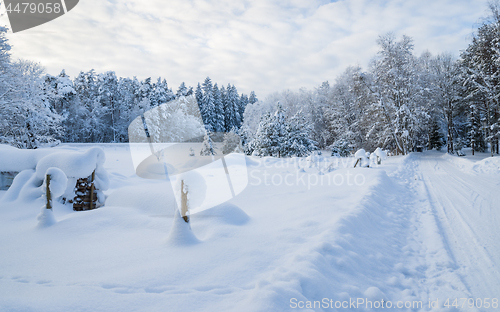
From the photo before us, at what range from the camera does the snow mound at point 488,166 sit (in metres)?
11.6

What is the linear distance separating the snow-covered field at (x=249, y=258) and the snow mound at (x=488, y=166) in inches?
325

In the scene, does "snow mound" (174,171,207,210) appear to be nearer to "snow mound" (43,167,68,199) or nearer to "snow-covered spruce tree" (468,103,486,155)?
"snow mound" (43,167,68,199)

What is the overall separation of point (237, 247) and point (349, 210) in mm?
2971

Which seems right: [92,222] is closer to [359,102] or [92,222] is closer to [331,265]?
[331,265]

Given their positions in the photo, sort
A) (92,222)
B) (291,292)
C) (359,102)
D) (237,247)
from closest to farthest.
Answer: (291,292) → (237,247) → (92,222) → (359,102)

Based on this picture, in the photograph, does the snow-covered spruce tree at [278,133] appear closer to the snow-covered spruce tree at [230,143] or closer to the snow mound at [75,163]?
the snow-covered spruce tree at [230,143]

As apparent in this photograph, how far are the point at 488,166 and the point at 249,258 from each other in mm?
15671

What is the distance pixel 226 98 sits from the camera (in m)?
52.6

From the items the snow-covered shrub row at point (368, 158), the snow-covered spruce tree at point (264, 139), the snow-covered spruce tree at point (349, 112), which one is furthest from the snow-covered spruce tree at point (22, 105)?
the snow-covered spruce tree at point (349, 112)

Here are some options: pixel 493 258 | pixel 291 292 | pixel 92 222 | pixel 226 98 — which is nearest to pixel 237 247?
pixel 291 292

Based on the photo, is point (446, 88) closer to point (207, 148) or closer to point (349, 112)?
point (349, 112)

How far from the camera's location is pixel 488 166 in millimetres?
12320

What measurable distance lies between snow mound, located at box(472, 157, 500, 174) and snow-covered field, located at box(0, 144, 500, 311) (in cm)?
826

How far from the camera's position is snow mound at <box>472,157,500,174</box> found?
1161 cm
